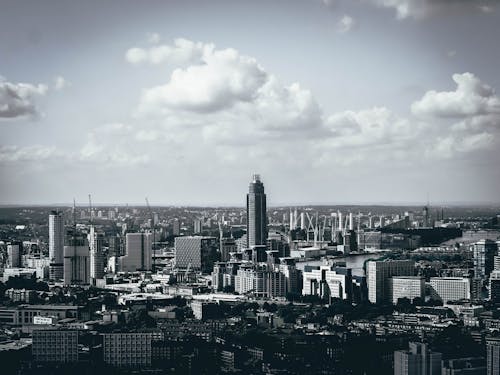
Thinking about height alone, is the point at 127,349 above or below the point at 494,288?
below

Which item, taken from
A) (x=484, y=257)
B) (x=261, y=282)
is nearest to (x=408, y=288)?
(x=484, y=257)

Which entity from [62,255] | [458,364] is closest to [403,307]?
[458,364]

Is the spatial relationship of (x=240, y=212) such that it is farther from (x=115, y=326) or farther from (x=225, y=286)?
(x=115, y=326)

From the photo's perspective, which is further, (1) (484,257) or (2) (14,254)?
(2) (14,254)

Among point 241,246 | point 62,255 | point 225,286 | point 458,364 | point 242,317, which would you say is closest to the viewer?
point 458,364

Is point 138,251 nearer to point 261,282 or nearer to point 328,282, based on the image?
point 261,282

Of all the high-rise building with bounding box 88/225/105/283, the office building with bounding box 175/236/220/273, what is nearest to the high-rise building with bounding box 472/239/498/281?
the office building with bounding box 175/236/220/273

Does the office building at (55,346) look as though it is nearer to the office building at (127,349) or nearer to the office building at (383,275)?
the office building at (127,349)

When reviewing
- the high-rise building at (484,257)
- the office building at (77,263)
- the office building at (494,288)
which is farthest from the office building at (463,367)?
the office building at (77,263)
